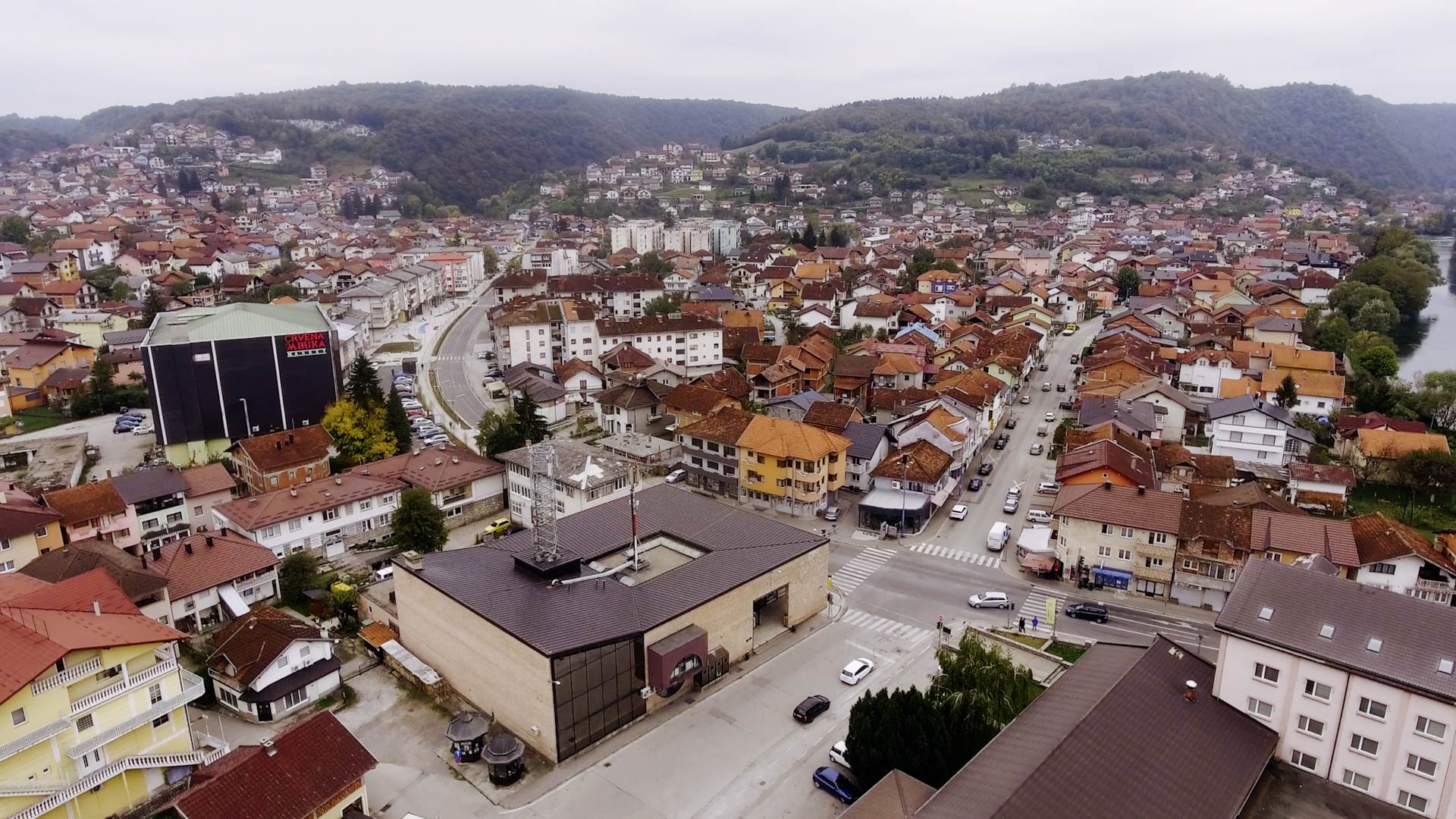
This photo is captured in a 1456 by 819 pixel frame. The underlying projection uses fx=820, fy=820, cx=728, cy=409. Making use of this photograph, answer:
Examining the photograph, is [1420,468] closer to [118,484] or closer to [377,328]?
[118,484]

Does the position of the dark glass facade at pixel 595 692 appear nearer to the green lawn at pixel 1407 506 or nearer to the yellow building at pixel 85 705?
the yellow building at pixel 85 705

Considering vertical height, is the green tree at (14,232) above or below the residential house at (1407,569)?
above

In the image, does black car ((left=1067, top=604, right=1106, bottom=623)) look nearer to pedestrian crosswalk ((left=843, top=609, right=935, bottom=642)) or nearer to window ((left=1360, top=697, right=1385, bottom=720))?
pedestrian crosswalk ((left=843, top=609, right=935, bottom=642))

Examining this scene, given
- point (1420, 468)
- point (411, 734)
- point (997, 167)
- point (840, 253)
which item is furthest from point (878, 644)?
point (997, 167)

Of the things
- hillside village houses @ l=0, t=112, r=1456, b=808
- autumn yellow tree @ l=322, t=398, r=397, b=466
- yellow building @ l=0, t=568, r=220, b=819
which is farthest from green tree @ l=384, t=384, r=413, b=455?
yellow building @ l=0, t=568, r=220, b=819

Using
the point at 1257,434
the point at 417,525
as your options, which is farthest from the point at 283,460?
the point at 1257,434

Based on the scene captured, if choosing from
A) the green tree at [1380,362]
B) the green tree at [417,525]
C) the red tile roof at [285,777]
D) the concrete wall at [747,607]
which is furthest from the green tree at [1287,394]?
the red tile roof at [285,777]

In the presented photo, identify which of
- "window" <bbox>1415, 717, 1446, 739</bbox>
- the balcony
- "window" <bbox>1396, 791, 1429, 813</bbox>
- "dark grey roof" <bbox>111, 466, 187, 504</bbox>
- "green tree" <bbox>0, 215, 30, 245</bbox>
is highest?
"green tree" <bbox>0, 215, 30, 245</bbox>
